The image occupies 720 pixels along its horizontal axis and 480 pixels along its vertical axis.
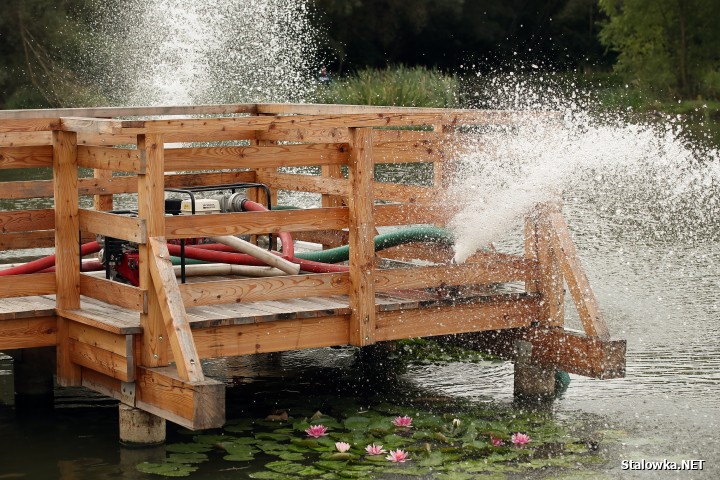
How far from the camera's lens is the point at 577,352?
26.2 ft

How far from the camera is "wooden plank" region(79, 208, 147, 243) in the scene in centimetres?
687

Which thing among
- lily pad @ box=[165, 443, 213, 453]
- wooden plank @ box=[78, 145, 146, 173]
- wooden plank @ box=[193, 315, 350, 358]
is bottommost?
lily pad @ box=[165, 443, 213, 453]

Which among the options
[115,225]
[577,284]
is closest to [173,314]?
[115,225]

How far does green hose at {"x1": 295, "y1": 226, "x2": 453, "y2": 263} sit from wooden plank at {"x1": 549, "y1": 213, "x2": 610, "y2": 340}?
70 cm

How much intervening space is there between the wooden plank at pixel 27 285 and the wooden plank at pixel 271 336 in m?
0.93

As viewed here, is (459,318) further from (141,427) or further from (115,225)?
(115,225)

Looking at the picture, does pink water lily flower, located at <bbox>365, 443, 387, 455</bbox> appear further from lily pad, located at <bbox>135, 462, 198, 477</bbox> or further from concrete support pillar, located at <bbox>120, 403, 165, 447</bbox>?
concrete support pillar, located at <bbox>120, 403, 165, 447</bbox>

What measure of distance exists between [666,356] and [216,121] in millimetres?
3812

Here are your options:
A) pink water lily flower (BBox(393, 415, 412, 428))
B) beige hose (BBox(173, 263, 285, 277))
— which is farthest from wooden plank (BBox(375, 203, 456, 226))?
pink water lily flower (BBox(393, 415, 412, 428))

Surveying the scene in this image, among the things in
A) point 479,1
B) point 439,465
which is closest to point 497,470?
point 439,465

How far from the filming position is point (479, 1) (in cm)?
5609

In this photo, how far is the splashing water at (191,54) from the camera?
1189 inches

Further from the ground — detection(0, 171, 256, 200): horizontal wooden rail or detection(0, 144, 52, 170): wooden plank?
detection(0, 144, 52, 170): wooden plank

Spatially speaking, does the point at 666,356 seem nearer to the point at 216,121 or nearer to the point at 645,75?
the point at 216,121
